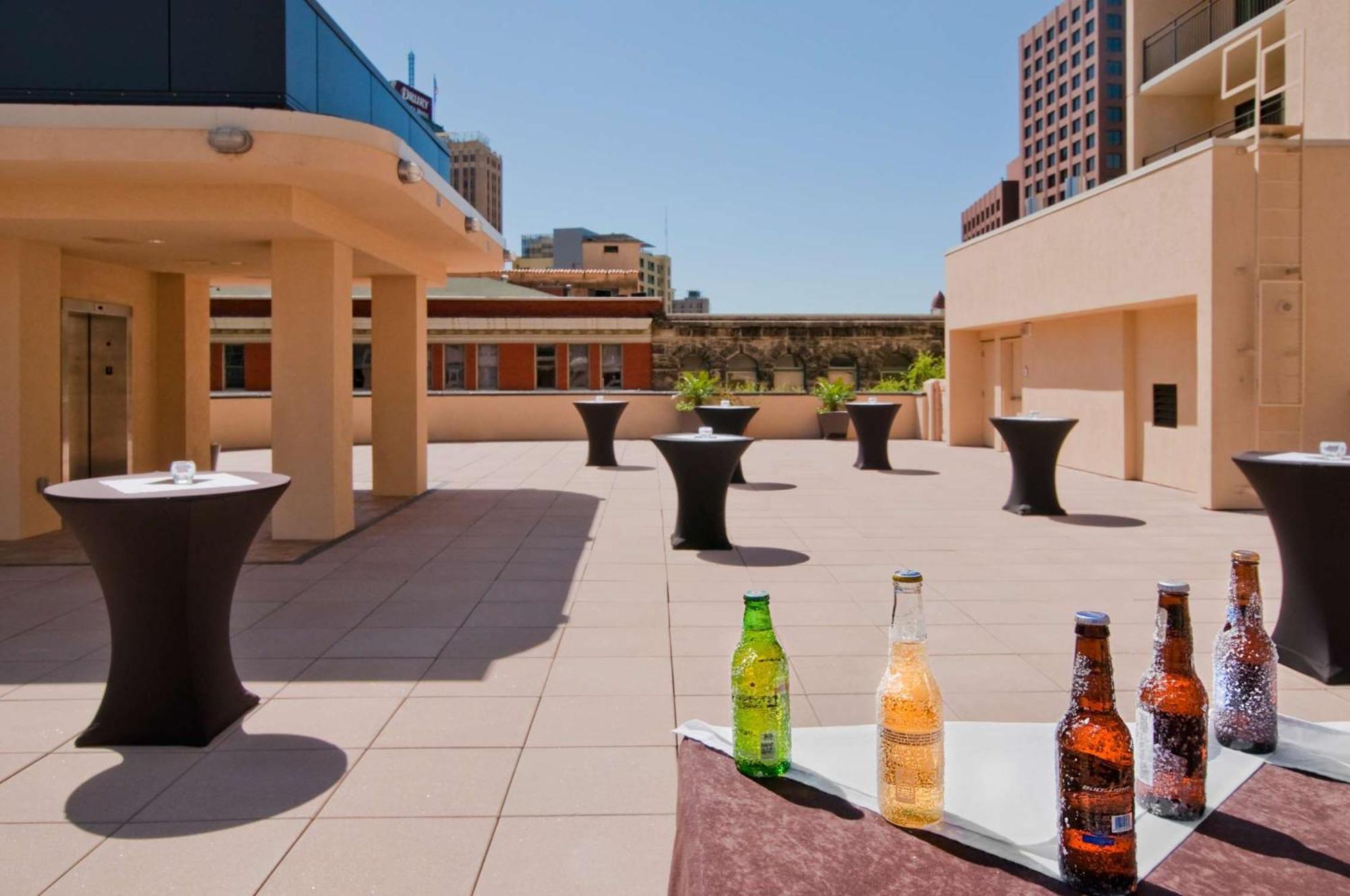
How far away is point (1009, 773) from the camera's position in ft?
6.47

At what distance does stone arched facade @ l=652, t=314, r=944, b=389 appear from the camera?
35.1 metres

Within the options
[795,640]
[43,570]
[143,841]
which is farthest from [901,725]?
[43,570]

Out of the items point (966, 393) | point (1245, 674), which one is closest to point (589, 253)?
point (966, 393)

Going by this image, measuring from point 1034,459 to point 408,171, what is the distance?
683 centimetres

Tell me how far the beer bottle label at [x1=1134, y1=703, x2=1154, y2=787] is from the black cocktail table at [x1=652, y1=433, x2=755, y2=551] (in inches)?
263

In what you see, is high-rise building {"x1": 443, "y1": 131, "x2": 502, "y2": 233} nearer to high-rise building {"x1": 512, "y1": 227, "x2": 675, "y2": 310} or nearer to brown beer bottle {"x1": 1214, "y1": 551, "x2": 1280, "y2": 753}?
high-rise building {"x1": 512, "y1": 227, "x2": 675, "y2": 310}

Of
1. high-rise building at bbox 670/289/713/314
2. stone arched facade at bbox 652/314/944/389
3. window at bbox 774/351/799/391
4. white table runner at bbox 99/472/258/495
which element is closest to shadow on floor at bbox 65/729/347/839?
white table runner at bbox 99/472/258/495

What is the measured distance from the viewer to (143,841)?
324cm

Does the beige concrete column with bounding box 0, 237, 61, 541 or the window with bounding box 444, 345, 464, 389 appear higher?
the window with bounding box 444, 345, 464, 389

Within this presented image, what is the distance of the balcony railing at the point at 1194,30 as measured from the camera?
Answer: 1678 centimetres

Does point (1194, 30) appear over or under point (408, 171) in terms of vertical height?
over

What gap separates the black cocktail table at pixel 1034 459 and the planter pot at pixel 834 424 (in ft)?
37.3

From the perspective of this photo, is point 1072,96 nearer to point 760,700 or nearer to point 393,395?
point 393,395

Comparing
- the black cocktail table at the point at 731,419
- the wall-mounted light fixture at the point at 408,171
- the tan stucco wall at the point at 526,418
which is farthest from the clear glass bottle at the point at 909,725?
the tan stucco wall at the point at 526,418
